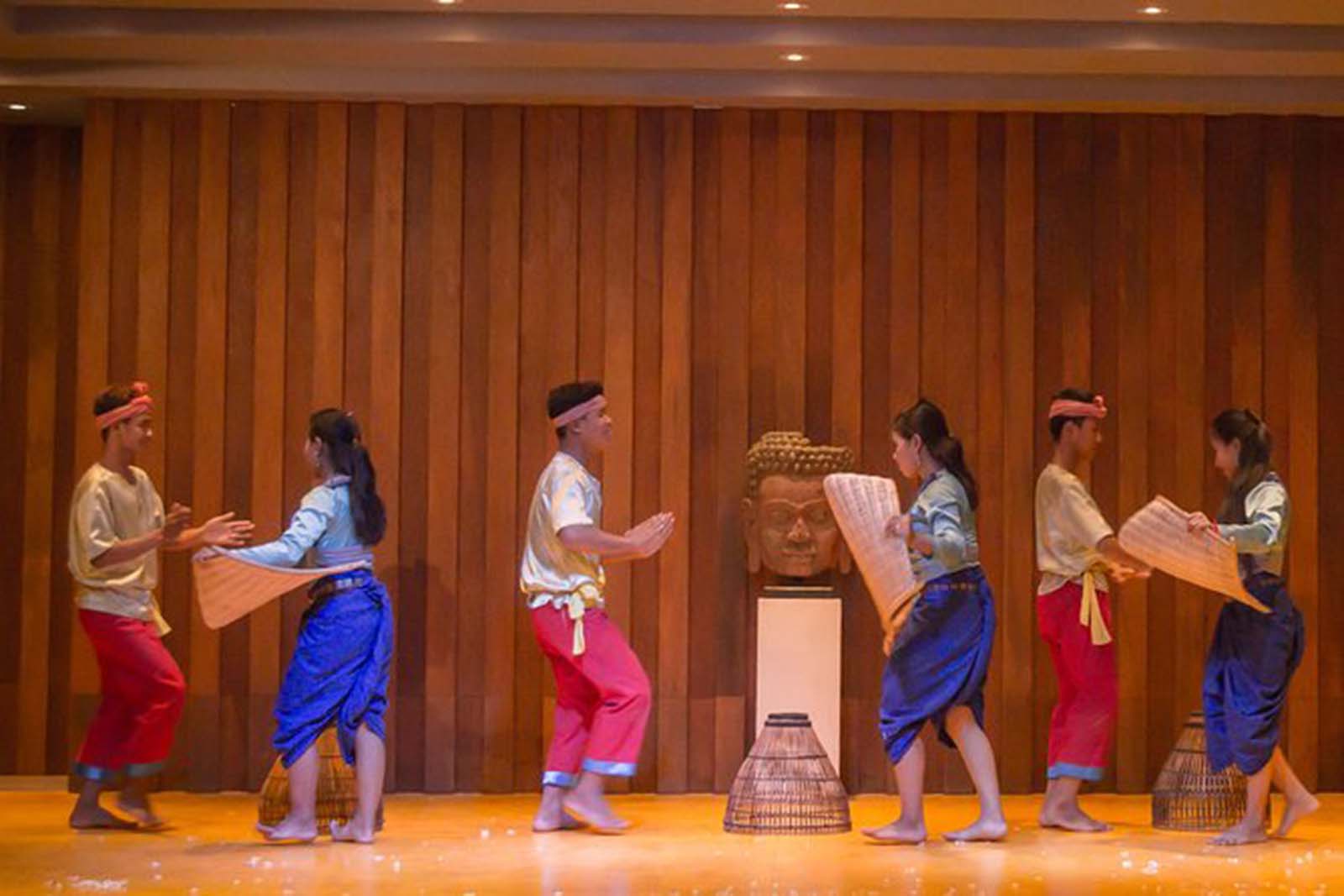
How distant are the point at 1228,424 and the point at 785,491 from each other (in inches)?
81.0

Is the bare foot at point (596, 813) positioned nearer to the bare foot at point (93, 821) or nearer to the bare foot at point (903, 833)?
the bare foot at point (903, 833)

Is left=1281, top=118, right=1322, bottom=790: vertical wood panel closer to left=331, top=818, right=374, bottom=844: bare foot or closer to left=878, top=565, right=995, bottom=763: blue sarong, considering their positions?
left=878, top=565, right=995, bottom=763: blue sarong

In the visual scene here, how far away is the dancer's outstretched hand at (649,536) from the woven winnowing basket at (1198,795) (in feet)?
7.70

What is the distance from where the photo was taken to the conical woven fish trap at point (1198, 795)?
824 centimetres

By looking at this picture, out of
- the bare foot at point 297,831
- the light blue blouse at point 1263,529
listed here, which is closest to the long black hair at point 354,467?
the bare foot at point 297,831

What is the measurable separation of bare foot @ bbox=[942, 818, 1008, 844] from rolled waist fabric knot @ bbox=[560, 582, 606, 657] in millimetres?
1602

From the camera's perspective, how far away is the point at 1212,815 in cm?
824

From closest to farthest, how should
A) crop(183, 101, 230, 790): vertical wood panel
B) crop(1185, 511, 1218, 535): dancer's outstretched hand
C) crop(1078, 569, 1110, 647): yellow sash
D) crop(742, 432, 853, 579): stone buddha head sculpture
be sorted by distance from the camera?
crop(1185, 511, 1218, 535): dancer's outstretched hand
crop(1078, 569, 1110, 647): yellow sash
crop(742, 432, 853, 579): stone buddha head sculpture
crop(183, 101, 230, 790): vertical wood panel

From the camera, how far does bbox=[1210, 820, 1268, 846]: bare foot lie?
7.61 metres

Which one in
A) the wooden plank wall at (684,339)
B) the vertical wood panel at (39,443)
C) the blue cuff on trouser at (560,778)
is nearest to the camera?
the blue cuff on trouser at (560,778)

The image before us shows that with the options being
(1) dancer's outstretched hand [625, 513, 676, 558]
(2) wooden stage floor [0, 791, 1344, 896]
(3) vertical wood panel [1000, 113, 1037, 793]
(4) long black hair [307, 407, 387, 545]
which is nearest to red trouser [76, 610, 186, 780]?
(2) wooden stage floor [0, 791, 1344, 896]

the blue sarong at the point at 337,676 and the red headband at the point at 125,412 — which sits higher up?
the red headband at the point at 125,412

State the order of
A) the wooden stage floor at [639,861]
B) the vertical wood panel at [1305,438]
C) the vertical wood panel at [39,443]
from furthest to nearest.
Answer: the vertical wood panel at [39,443], the vertical wood panel at [1305,438], the wooden stage floor at [639,861]

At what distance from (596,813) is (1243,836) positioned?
8.13 feet
